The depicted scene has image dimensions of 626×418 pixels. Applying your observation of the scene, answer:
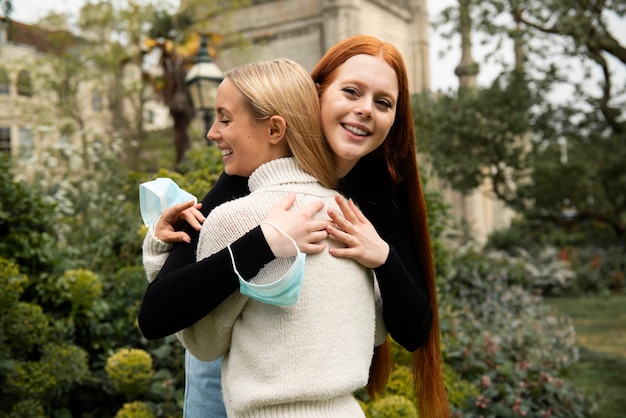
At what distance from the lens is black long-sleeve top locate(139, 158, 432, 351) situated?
61.4 inches

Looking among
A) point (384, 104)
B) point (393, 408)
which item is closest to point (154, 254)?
point (384, 104)

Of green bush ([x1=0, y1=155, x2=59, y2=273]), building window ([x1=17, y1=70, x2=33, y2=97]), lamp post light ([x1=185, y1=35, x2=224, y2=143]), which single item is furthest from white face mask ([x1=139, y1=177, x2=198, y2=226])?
building window ([x1=17, y1=70, x2=33, y2=97])

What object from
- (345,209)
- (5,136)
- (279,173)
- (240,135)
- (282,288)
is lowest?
(282,288)

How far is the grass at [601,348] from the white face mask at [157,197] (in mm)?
5163

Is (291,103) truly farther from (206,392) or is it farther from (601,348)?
(601,348)

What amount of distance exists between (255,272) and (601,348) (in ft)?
29.8

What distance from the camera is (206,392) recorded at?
7.05 ft

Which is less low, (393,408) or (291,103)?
(291,103)

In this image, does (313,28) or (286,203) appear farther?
(313,28)

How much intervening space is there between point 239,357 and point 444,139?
1305 centimetres

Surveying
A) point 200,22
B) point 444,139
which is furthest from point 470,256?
point 200,22

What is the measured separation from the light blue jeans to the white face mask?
0.54 metres

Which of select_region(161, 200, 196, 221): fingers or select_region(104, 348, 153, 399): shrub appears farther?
select_region(104, 348, 153, 399): shrub

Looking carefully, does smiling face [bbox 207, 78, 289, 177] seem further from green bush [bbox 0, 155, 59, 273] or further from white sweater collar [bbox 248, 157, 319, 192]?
green bush [bbox 0, 155, 59, 273]
